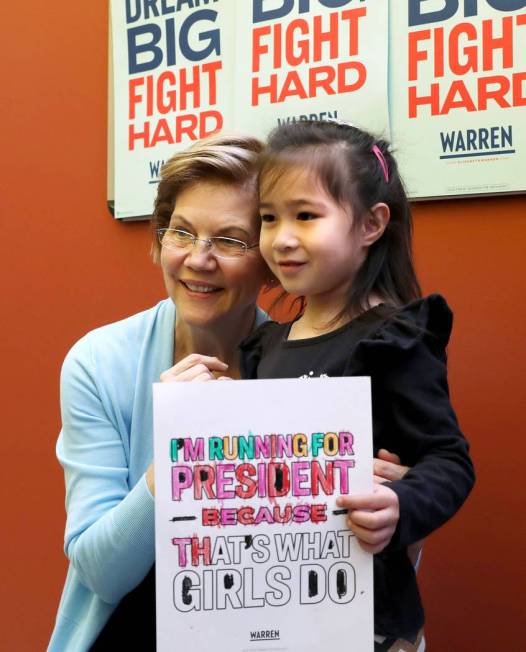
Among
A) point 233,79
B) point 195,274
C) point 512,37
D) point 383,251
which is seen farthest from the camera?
point 233,79

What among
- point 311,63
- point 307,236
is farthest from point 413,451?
point 311,63

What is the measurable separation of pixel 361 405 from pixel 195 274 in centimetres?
49

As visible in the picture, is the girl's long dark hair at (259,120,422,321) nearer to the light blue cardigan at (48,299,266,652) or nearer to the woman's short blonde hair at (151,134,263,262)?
the woman's short blonde hair at (151,134,263,262)

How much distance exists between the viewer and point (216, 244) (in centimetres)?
151

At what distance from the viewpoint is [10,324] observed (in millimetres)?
2697

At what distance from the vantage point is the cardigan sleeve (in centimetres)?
134

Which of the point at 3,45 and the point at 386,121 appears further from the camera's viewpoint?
the point at 3,45

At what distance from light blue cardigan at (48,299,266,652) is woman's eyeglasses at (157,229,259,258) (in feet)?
0.70

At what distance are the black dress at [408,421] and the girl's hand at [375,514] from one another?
0.04 ft

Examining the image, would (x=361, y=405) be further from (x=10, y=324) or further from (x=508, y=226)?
(x=10, y=324)

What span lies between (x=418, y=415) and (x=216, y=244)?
50cm

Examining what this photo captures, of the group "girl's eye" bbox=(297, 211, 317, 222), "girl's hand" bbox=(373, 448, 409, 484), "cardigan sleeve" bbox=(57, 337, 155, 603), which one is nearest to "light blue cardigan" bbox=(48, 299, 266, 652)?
"cardigan sleeve" bbox=(57, 337, 155, 603)

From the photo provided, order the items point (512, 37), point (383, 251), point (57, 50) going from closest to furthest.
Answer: point (383, 251) < point (512, 37) < point (57, 50)

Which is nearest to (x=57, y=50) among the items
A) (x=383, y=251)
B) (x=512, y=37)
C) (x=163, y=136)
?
(x=163, y=136)
